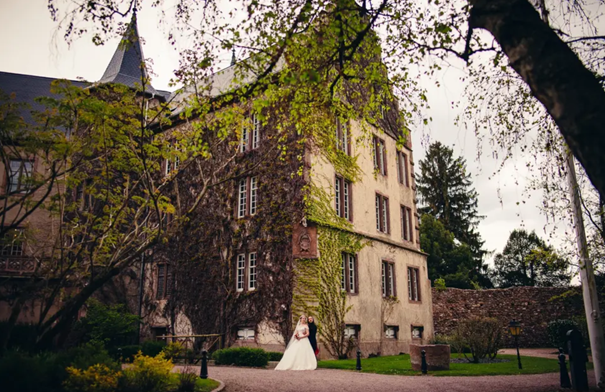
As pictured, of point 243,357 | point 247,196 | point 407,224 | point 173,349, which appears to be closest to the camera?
point 173,349

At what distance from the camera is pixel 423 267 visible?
2667 centimetres

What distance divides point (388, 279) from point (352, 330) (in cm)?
432

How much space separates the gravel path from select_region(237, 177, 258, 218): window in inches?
354

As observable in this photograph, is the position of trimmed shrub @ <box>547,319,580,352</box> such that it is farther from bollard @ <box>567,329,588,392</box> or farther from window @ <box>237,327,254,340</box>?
bollard @ <box>567,329,588,392</box>

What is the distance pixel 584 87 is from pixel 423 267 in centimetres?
2400

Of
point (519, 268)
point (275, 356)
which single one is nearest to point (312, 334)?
point (275, 356)

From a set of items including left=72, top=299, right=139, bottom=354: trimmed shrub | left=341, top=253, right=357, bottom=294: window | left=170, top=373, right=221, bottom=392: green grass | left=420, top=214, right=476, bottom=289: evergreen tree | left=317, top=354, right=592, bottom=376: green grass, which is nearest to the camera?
left=170, top=373, right=221, bottom=392: green grass

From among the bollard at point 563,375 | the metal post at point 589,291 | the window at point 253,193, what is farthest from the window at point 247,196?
the bollard at point 563,375

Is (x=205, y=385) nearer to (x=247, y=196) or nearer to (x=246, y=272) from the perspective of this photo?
(x=246, y=272)

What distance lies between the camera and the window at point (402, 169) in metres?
26.8

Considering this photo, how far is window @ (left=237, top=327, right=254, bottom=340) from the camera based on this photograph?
19156 mm

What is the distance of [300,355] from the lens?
15.3m

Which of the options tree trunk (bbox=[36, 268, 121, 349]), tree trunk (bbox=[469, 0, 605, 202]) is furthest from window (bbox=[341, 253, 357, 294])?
tree trunk (bbox=[469, 0, 605, 202])

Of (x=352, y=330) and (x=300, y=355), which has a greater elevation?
(x=352, y=330)
